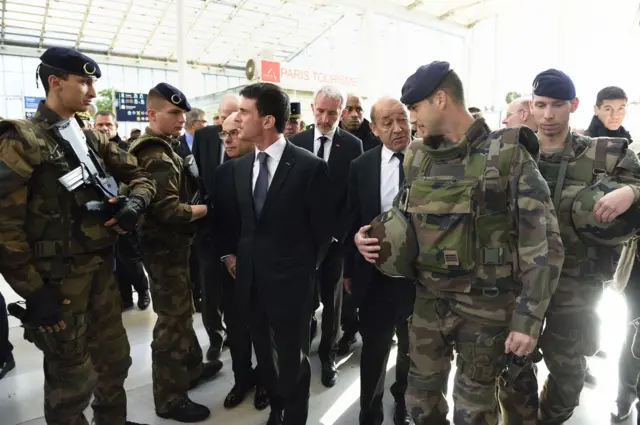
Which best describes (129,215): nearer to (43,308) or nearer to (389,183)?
(43,308)

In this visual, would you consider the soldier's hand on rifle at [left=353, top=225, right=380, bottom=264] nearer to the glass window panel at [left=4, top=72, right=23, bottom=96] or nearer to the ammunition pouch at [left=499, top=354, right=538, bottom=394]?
the ammunition pouch at [left=499, top=354, right=538, bottom=394]

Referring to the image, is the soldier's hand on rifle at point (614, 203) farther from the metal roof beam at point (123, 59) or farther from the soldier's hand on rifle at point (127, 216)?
the metal roof beam at point (123, 59)

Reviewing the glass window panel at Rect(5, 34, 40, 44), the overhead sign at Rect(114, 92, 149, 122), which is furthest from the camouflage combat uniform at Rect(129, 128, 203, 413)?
the glass window panel at Rect(5, 34, 40, 44)

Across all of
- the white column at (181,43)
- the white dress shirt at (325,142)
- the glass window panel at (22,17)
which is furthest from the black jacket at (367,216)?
the glass window panel at (22,17)

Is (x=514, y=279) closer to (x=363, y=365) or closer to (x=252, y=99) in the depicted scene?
(x=363, y=365)

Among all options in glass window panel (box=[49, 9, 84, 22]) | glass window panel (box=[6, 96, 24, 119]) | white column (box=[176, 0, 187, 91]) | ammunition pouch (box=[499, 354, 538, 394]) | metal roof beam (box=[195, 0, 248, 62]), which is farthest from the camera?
metal roof beam (box=[195, 0, 248, 62])

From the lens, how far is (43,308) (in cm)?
159

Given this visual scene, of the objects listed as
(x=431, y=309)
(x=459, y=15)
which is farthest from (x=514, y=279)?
(x=459, y=15)

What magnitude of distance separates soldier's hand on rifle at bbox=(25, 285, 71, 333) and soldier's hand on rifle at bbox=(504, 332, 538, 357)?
1699 mm

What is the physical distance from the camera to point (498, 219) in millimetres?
1437

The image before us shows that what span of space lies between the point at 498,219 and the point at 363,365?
1110mm

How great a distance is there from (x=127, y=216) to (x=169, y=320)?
2.58ft

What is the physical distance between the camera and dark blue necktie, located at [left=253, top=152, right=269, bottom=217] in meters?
1.99

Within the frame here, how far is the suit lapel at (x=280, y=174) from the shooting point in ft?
6.29
